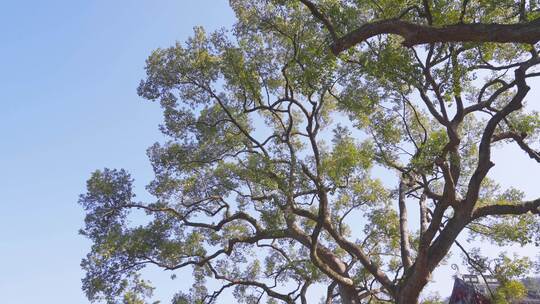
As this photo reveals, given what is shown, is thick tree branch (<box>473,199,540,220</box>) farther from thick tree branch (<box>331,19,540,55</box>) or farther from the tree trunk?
thick tree branch (<box>331,19,540,55</box>)

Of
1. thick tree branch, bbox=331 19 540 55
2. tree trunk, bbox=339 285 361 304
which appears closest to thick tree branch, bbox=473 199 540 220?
tree trunk, bbox=339 285 361 304

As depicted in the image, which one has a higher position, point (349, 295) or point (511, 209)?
point (511, 209)

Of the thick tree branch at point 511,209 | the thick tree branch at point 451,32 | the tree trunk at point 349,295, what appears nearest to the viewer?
the thick tree branch at point 451,32

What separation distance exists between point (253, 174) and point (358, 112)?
3363mm

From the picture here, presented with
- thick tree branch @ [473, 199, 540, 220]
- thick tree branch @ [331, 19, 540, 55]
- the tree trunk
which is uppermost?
thick tree branch @ [473, 199, 540, 220]

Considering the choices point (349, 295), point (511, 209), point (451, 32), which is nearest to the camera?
point (451, 32)

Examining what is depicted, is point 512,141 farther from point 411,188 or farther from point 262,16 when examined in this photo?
point 262,16

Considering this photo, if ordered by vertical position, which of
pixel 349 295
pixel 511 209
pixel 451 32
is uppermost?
pixel 511 209

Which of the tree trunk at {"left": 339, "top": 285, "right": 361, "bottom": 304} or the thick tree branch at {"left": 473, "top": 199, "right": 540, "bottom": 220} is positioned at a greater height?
the thick tree branch at {"left": 473, "top": 199, "right": 540, "bottom": 220}

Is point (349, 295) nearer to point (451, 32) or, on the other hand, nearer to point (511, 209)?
point (511, 209)

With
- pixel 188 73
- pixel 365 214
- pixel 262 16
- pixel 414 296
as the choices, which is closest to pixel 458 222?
pixel 414 296

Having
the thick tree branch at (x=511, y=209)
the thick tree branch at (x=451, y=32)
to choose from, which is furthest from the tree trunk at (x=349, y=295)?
the thick tree branch at (x=451, y=32)

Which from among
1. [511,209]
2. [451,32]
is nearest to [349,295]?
[511,209]

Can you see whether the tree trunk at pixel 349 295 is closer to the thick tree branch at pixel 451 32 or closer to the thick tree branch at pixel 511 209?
the thick tree branch at pixel 511 209
